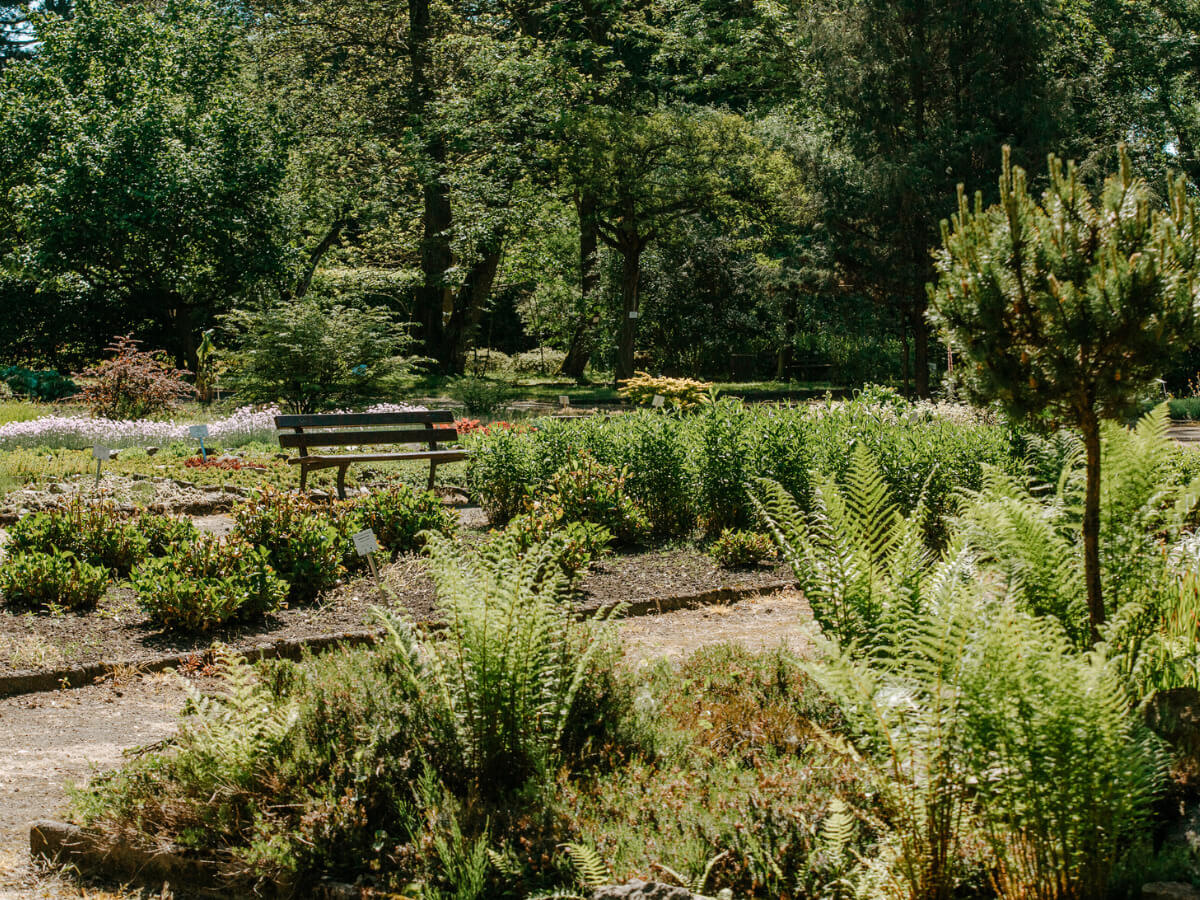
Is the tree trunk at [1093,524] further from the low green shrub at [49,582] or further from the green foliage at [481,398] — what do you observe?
the green foliage at [481,398]

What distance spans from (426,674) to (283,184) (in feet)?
68.0

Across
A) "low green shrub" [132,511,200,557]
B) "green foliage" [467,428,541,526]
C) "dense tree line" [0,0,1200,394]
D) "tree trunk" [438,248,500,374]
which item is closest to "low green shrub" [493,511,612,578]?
"green foliage" [467,428,541,526]

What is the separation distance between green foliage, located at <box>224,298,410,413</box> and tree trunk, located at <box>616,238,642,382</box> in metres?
7.59

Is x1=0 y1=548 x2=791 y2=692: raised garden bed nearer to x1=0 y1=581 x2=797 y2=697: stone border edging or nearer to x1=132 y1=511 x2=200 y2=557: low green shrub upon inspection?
x1=0 y1=581 x2=797 y2=697: stone border edging

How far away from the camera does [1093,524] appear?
3.73 m

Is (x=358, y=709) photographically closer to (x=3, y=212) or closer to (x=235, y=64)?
(x=3, y=212)

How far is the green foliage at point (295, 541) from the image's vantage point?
6.56 meters

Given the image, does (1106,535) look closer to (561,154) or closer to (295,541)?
(295,541)

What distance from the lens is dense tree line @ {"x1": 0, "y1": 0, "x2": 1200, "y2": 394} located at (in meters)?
19.8

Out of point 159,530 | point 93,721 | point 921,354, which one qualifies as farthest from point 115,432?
point 921,354

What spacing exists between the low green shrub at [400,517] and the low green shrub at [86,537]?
1.44m

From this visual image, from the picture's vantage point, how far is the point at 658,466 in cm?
830

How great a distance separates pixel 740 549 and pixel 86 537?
176 inches

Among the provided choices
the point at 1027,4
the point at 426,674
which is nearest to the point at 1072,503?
the point at 426,674
